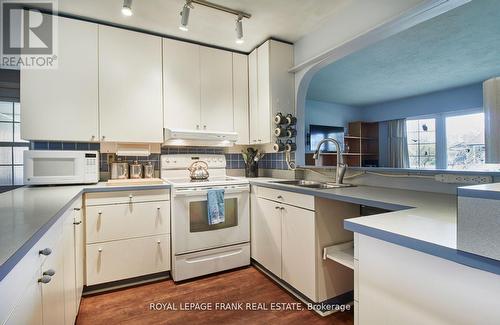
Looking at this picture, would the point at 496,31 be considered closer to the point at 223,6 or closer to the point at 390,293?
the point at 223,6

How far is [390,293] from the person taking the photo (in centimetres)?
92

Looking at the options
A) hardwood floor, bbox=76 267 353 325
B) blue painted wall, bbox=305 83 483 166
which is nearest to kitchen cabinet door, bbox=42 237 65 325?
hardwood floor, bbox=76 267 353 325

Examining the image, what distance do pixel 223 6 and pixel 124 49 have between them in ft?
3.48

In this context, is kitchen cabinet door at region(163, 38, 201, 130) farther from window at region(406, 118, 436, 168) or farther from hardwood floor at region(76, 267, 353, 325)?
window at region(406, 118, 436, 168)

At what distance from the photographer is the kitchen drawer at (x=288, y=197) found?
1.80 metres

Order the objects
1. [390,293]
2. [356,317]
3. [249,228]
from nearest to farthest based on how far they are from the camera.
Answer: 1. [390,293]
2. [356,317]
3. [249,228]

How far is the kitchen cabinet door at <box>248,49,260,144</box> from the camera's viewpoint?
2.91m

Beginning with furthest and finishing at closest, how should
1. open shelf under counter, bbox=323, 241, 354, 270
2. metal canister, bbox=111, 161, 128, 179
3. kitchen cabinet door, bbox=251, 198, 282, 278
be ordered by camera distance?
metal canister, bbox=111, 161, 128, 179
kitchen cabinet door, bbox=251, 198, 282, 278
open shelf under counter, bbox=323, 241, 354, 270

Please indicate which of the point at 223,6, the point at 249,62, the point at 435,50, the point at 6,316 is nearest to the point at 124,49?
the point at 223,6

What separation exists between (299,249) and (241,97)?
1.90 meters

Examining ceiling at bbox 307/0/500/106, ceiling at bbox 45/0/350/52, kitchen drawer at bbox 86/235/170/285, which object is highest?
ceiling at bbox 307/0/500/106

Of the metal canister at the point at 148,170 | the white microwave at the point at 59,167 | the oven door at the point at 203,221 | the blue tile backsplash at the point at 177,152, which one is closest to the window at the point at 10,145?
the blue tile backsplash at the point at 177,152

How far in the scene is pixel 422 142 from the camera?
5539 mm

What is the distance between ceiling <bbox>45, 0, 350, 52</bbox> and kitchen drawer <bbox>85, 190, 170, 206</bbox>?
1598 mm
